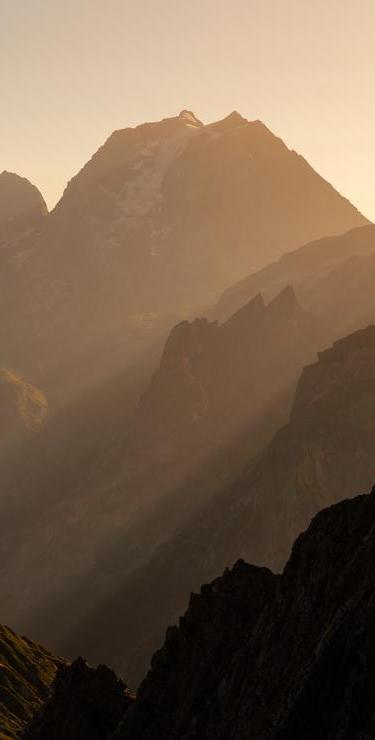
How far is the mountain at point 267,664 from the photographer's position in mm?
62875

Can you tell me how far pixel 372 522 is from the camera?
78938mm

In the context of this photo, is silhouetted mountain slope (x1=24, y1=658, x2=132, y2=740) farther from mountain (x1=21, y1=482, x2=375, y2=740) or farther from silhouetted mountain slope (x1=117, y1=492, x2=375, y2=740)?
silhouetted mountain slope (x1=117, y1=492, x2=375, y2=740)

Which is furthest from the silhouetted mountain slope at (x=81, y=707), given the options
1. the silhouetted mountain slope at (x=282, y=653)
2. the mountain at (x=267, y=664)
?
the silhouetted mountain slope at (x=282, y=653)

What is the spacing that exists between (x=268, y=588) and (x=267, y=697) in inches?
1006

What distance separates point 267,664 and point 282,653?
2259 mm

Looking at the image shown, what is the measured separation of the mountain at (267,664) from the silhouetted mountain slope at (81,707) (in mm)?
141

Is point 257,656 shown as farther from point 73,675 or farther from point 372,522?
point 73,675

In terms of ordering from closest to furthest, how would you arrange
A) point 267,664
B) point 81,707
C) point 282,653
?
point 282,653 < point 267,664 < point 81,707

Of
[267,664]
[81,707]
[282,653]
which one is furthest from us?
[81,707]

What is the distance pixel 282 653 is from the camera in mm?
76938

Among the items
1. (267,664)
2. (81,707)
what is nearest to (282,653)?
(267,664)

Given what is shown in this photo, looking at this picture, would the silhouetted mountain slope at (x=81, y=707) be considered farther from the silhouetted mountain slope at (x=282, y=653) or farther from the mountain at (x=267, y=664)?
the silhouetted mountain slope at (x=282, y=653)

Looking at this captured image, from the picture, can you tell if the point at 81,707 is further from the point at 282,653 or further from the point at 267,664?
the point at 282,653

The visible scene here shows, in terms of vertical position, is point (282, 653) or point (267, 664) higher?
point (282, 653)
